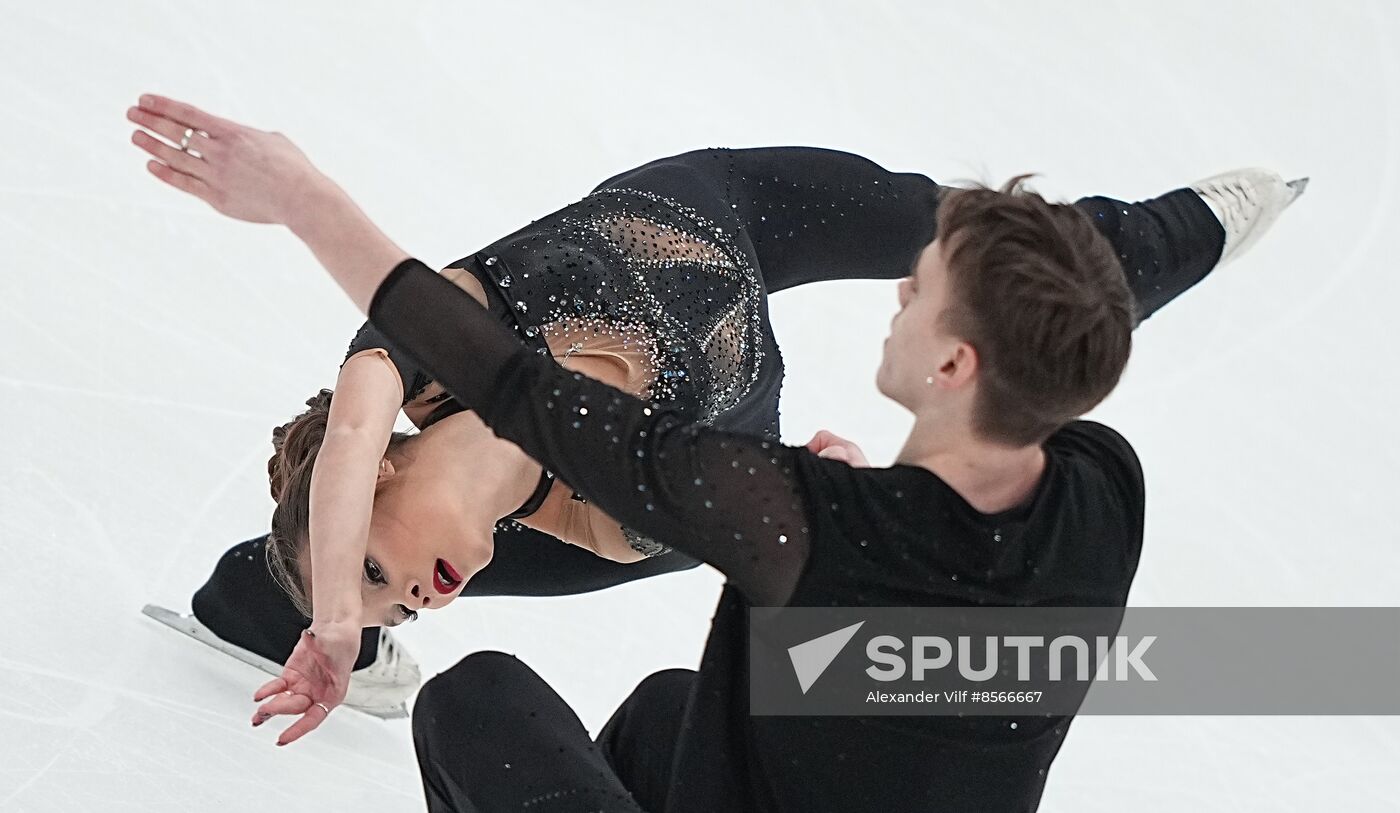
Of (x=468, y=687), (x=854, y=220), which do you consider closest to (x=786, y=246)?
(x=854, y=220)

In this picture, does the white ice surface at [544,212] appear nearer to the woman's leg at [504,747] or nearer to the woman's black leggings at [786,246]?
the woman's black leggings at [786,246]

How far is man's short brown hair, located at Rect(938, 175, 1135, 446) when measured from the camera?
137cm

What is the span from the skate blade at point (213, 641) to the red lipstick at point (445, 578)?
593 mm

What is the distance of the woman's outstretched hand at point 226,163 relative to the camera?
142cm

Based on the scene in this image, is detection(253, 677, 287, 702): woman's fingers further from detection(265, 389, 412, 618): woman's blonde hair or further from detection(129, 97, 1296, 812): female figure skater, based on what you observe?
detection(265, 389, 412, 618): woman's blonde hair

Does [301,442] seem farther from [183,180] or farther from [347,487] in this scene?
[183,180]

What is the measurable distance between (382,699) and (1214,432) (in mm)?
1891

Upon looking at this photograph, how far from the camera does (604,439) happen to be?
140cm

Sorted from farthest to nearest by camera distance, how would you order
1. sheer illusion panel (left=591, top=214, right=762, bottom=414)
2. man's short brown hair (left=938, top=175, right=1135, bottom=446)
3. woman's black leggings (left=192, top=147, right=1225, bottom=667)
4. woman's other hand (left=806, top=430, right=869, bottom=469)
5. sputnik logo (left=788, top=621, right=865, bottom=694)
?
1. woman's black leggings (left=192, top=147, right=1225, bottom=667)
2. sheer illusion panel (left=591, top=214, right=762, bottom=414)
3. woman's other hand (left=806, top=430, right=869, bottom=469)
4. sputnik logo (left=788, top=621, right=865, bottom=694)
5. man's short brown hair (left=938, top=175, right=1135, bottom=446)

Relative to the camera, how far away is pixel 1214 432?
11.5ft

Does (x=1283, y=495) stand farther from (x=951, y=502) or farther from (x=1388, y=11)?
(x=951, y=502)

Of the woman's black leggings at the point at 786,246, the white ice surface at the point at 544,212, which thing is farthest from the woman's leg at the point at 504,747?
the woman's black leggings at the point at 786,246

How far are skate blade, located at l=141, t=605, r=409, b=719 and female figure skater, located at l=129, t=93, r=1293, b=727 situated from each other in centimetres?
5

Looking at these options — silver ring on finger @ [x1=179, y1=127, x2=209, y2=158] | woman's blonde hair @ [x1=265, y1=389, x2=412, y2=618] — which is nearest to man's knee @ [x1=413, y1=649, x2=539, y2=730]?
woman's blonde hair @ [x1=265, y1=389, x2=412, y2=618]
